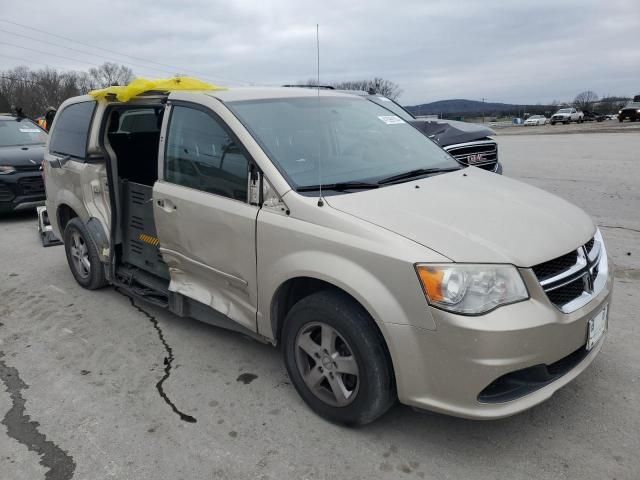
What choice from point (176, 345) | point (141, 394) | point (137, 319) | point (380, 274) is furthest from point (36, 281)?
point (380, 274)

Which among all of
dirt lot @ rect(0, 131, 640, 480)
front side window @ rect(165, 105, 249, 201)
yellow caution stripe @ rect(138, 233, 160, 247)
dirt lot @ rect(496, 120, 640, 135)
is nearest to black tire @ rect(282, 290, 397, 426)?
dirt lot @ rect(0, 131, 640, 480)

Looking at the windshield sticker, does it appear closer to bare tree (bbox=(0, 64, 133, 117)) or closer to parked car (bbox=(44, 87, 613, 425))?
parked car (bbox=(44, 87, 613, 425))

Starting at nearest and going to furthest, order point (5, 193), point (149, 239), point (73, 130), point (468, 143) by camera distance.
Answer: point (149, 239) → point (73, 130) → point (468, 143) → point (5, 193)

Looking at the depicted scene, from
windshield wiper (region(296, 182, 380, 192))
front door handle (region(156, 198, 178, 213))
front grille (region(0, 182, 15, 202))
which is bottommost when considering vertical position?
front grille (region(0, 182, 15, 202))

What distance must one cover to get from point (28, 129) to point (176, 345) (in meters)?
7.63

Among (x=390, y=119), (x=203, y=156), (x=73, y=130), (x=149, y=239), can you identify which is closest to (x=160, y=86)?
(x=203, y=156)

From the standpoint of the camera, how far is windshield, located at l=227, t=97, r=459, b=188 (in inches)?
120

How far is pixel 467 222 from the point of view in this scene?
8.38 ft

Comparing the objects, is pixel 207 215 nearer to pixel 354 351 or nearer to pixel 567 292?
pixel 354 351

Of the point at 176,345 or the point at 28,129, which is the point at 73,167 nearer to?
the point at 176,345

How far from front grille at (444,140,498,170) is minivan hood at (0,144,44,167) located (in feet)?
21.5

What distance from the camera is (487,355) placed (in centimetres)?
221

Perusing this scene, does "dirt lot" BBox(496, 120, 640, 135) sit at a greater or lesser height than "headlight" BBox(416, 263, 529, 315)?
greater

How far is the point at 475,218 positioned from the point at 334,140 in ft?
4.03
